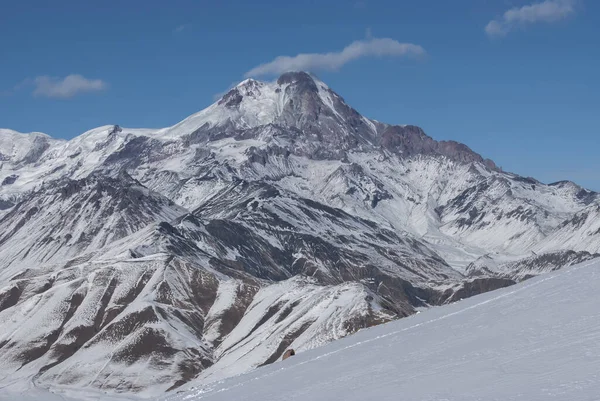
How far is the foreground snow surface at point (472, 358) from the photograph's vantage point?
1215 inches

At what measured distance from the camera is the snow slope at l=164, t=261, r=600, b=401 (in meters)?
30.9

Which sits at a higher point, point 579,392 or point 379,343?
point 379,343

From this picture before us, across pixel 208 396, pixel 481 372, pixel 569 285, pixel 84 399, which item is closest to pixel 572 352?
pixel 481 372

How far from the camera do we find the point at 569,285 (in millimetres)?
48406

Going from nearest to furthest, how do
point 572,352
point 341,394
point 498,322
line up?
1. point 572,352
2. point 341,394
3. point 498,322

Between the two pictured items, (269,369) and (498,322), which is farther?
(269,369)

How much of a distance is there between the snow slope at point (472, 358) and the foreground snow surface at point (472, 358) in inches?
2.1

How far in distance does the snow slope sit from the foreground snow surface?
2.1 inches

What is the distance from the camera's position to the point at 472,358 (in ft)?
121

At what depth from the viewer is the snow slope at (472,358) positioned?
30859 millimetres

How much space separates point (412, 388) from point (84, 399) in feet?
524

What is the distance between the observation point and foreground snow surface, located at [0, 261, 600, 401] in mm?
30859

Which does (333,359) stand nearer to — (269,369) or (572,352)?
(269,369)

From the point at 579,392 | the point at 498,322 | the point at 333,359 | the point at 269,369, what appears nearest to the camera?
the point at 579,392
